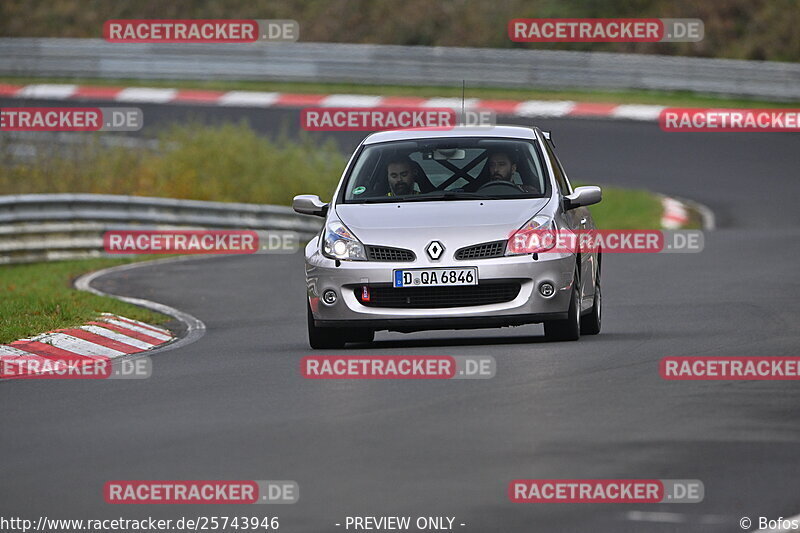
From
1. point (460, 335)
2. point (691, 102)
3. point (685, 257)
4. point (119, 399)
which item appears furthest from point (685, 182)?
point (119, 399)

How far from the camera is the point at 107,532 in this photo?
6727mm

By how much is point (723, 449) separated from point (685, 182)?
2217 cm

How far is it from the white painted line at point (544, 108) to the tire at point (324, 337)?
22.9 meters

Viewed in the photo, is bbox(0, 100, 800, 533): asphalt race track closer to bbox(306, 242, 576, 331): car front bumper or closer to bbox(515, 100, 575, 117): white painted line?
bbox(306, 242, 576, 331): car front bumper

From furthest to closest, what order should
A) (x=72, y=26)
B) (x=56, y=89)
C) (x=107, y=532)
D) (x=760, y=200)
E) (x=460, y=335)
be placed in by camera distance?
1. (x=72, y=26)
2. (x=56, y=89)
3. (x=760, y=200)
4. (x=460, y=335)
5. (x=107, y=532)

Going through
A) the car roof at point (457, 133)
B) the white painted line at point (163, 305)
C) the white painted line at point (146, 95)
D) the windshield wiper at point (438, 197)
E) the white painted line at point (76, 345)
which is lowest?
the white painted line at point (163, 305)

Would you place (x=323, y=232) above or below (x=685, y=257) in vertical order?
above

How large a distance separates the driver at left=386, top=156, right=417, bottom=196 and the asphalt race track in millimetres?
1118

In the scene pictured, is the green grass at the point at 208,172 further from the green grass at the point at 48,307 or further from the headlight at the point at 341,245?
the headlight at the point at 341,245

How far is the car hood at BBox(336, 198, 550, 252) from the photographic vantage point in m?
11.8

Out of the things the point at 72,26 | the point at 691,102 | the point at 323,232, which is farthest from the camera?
the point at 72,26

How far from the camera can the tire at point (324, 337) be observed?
1231cm

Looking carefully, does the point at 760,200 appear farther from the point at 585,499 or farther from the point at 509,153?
the point at 585,499

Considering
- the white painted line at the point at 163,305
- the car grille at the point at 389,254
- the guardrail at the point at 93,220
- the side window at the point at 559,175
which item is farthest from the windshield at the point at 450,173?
the guardrail at the point at 93,220
